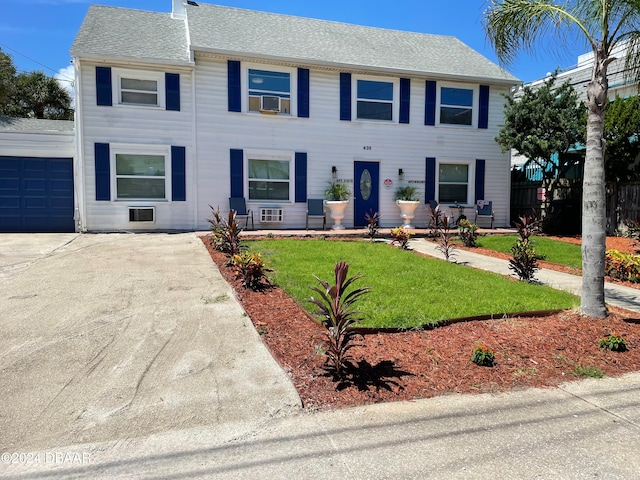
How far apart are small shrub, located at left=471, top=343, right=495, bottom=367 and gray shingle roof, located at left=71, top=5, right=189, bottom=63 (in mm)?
11778

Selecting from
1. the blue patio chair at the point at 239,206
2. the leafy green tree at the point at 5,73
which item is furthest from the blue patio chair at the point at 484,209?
the leafy green tree at the point at 5,73

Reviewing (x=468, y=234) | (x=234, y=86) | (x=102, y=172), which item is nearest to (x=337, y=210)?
(x=468, y=234)

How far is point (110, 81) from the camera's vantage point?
41.2 feet

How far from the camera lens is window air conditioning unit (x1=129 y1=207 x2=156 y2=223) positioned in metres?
12.9

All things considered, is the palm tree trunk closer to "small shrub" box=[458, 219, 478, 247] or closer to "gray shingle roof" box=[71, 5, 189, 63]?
"small shrub" box=[458, 219, 478, 247]

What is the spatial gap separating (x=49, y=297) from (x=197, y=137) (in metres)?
8.11

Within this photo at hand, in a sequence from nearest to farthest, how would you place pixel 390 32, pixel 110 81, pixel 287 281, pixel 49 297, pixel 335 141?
1. pixel 49 297
2. pixel 287 281
3. pixel 110 81
4. pixel 335 141
5. pixel 390 32

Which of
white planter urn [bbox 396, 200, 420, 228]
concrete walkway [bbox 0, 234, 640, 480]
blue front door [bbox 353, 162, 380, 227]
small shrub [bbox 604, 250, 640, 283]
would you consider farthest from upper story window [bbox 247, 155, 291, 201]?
concrete walkway [bbox 0, 234, 640, 480]

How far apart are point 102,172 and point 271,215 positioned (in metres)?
4.88

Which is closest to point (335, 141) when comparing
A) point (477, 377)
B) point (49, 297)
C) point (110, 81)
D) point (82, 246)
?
point (110, 81)

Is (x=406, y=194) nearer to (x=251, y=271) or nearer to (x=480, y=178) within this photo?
(x=480, y=178)

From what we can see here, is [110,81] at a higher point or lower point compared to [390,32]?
lower

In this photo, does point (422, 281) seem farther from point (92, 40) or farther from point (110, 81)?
point (92, 40)

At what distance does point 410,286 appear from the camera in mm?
6770
